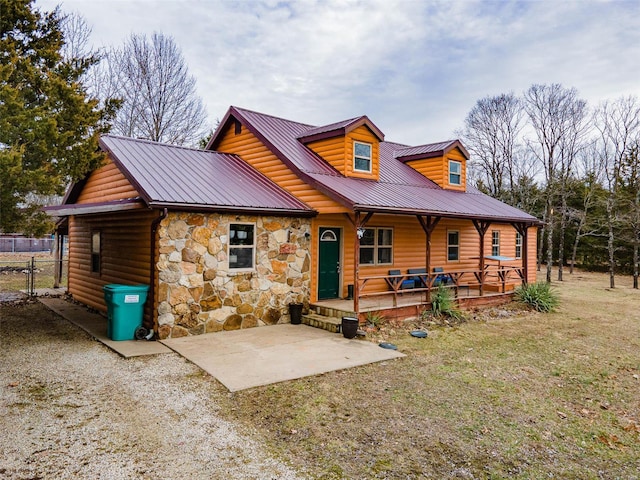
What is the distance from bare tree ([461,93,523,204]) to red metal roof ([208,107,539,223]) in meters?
15.2

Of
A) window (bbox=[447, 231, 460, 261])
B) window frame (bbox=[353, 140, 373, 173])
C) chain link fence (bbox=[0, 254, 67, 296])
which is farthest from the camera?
window (bbox=[447, 231, 460, 261])

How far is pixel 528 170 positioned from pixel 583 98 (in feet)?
22.5

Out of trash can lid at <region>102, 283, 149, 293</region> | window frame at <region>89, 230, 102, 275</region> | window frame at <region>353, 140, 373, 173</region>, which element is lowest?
trash can lid at <region>102, 283, 149, 293</region>

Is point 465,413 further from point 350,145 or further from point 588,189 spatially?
point 588,189

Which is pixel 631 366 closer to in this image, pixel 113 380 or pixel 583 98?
pixel 113 380

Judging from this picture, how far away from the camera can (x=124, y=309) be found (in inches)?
336

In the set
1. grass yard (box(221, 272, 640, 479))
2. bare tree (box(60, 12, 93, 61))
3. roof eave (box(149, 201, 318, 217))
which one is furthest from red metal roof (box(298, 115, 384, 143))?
bare tree (box(60, 12, 93, 61))

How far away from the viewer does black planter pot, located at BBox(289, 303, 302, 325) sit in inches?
416

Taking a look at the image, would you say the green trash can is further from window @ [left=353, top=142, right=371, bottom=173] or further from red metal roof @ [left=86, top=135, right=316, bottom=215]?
window @ [left=353, top=142, right=371, bottom=173]

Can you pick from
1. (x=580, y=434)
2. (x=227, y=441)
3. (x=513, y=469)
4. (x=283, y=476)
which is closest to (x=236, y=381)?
(x=227, y=441)

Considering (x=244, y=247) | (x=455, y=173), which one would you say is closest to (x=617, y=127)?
(x=455, y=173)

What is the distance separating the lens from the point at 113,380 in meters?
6.27

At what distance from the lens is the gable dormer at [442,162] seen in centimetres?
1639

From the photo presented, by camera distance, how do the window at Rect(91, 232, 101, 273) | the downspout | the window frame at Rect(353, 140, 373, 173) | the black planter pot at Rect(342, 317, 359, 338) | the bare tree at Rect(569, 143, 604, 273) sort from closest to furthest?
the downspout < the black planter pot at Rect(342, 317, 359, 338) < the window at Rect(91, 232, 101, 273) < the window frame at Rect(353, 140, 373, 173) < the bare tree at Rect(569, 143, 604, 273)
